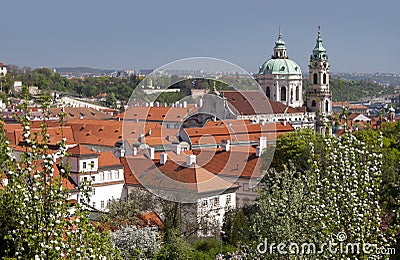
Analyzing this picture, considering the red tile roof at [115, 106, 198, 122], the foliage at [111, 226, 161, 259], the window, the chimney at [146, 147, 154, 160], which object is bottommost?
the foliage at [111, 226, 161, 259]

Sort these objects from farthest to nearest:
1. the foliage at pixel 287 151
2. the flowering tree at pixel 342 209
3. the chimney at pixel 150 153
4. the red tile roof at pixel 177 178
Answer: the chimney at pixel 150 153, the foliage at pixel 287 151, the red tile roof at pixel 177 178, the flowering tree at pixel 342 209

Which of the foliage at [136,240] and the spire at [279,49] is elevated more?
the spire at [279,49]

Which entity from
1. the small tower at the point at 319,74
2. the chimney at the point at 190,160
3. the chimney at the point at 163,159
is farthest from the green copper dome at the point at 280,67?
the chimney at the point at 190,160

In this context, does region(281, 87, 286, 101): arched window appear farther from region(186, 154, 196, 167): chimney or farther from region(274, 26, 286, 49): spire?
region(186, 154, 196, 167): chimney

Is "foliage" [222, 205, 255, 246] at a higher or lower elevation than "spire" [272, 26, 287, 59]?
lower

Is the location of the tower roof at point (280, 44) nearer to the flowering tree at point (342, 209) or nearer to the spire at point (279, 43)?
the spire at point (279, 43)

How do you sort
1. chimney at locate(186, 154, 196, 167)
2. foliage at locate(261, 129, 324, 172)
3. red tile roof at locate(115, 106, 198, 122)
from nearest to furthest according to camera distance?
chimney at locate(186, 154, 196, 167)
foliage at locate(261, 129, 324, 172)
red tile roof at locate(115, 106, 198, 122)

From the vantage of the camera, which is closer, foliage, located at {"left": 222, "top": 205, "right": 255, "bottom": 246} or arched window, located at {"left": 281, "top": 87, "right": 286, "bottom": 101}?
foliage, located at {"left": 222, "top": 205, "right": 255, "bottom": 246}

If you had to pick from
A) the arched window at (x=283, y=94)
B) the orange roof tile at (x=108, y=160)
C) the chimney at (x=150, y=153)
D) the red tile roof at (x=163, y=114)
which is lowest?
the orange roof tile at (x=108, y=160)

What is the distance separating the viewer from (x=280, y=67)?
7825 cm

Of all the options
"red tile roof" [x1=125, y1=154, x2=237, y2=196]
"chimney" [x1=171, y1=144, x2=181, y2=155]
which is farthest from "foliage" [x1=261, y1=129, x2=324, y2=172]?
"chimney" [x1=171, y1=144, x2=181, y2=155]

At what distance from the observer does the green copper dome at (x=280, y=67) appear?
77.8m

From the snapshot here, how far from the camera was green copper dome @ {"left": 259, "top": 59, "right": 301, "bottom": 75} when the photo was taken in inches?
3063

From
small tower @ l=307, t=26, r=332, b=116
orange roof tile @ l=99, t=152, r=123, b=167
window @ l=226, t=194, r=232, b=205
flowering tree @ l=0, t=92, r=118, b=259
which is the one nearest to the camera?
flowering tree @ l=0, t=92, r=118, b=259
